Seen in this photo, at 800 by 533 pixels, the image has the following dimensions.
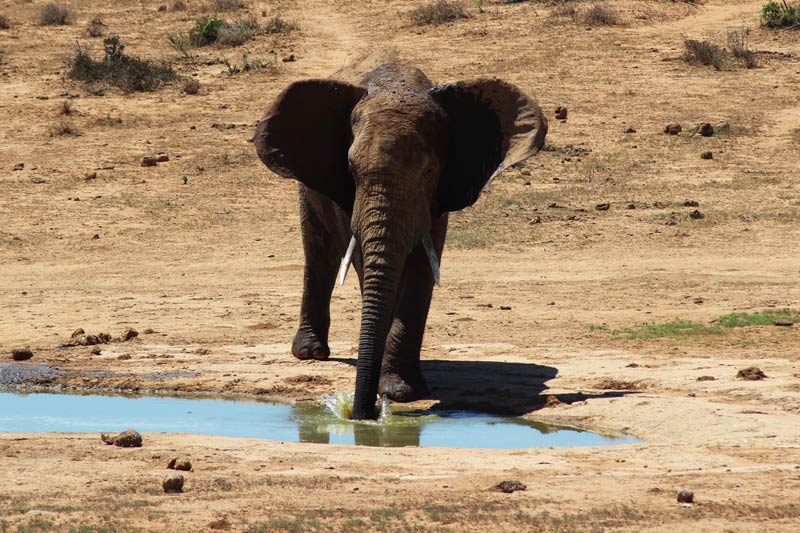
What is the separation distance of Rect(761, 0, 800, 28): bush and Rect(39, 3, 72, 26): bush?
570 inches

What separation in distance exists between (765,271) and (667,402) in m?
6.25

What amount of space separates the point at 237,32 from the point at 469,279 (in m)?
14.5

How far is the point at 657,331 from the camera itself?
11422 millimetres

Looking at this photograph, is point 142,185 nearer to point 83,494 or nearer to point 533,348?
point 533,348

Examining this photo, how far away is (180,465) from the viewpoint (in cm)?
668

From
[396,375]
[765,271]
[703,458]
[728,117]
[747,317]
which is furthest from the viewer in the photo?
[728,117]

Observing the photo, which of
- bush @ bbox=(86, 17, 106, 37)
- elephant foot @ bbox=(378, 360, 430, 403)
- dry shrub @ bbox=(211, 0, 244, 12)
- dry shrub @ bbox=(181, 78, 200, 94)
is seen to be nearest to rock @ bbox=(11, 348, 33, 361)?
elephant foot @ bbox=(378, 360, 430, 403)

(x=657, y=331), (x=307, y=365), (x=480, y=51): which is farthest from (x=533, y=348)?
(x=480, y=51)

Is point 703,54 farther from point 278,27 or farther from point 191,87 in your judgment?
point 278,27

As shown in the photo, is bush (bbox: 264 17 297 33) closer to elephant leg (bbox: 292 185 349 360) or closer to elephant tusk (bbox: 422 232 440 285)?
elephant leg (bbox: 292 185 349 360)

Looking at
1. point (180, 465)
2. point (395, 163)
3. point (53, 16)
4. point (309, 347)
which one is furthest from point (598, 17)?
point (180, 465)

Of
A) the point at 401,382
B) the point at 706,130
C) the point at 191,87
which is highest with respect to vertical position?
the point at 191,87

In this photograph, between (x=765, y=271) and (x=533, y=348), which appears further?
(x=765, y=271)

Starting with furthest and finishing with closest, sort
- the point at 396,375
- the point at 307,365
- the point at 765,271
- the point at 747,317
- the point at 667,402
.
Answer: the point at 765,271
the point at 747,317
the point at 307,365
the point at 396,375
the point at 667,402
